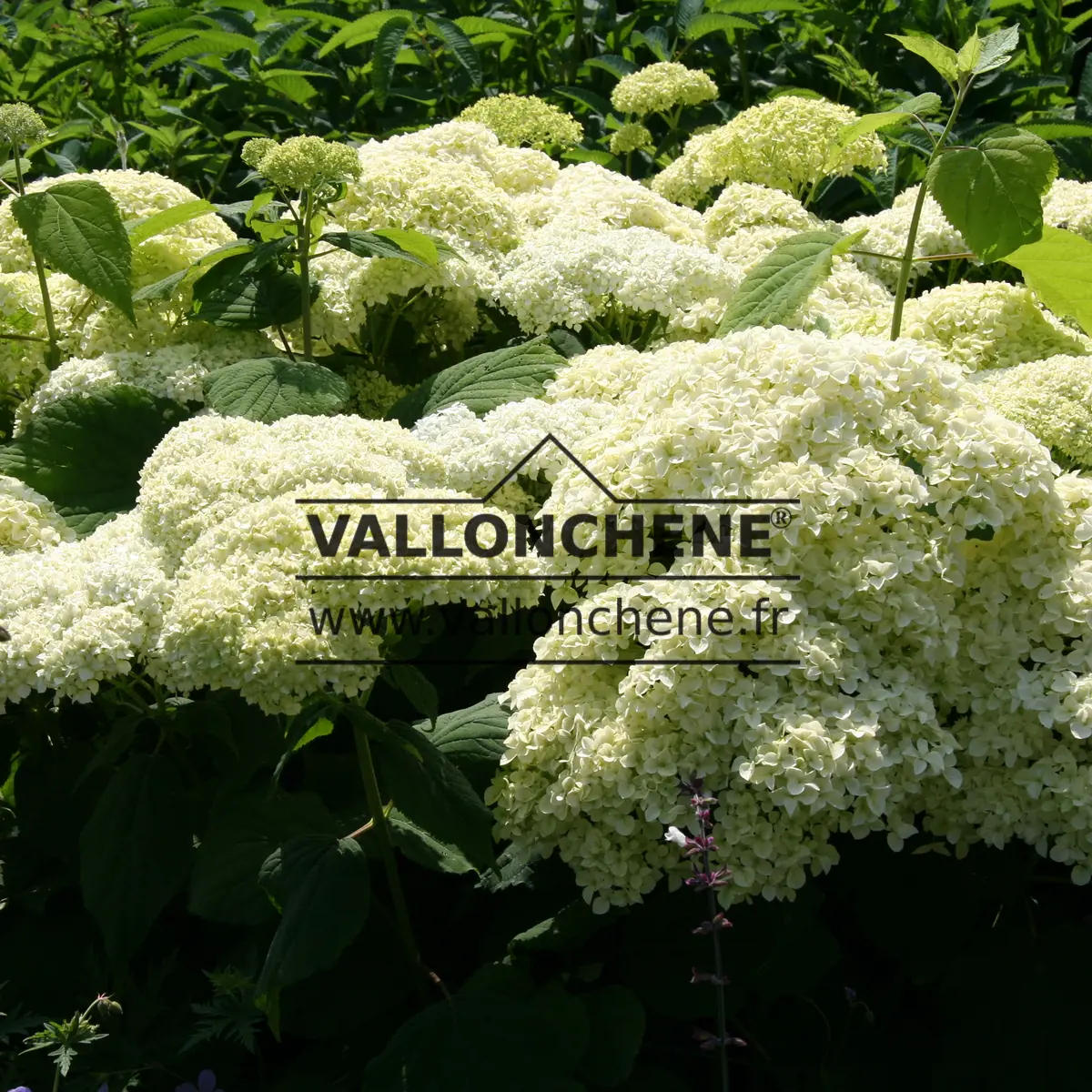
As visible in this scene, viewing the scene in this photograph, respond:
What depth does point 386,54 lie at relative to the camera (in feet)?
17.0

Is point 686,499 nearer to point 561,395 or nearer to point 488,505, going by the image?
point 488,505

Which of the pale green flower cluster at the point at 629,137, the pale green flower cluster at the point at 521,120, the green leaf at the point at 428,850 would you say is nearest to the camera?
the green leaf at the point at 428,850

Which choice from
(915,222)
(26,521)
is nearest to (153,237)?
(26,521)

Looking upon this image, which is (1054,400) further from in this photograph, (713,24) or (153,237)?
(713,24)

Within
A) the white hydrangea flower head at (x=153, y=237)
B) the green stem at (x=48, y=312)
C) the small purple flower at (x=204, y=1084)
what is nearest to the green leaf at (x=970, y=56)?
the white hydrangea flower head at (x=153, y=237)

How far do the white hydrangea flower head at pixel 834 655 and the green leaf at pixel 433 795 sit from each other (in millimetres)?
51

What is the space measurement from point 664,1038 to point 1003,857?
738mm

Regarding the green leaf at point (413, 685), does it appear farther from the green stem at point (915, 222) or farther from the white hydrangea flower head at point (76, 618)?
the green stem at point (915, 222)

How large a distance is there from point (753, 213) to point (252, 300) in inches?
58.7

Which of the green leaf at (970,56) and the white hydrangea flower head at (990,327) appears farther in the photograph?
the white hydrangea flower head at (990,327)

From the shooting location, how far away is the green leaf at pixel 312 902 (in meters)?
2.14

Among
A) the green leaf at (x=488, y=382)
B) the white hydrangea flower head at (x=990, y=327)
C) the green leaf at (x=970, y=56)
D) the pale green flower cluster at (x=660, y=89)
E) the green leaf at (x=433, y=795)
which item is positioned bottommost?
the green leaf at (x=433, y=795)

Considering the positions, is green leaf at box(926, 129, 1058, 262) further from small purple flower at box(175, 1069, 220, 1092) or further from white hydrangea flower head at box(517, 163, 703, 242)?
small purple flower at box(175, 1069, 220, 1092)

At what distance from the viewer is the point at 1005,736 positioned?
87.7 inches
